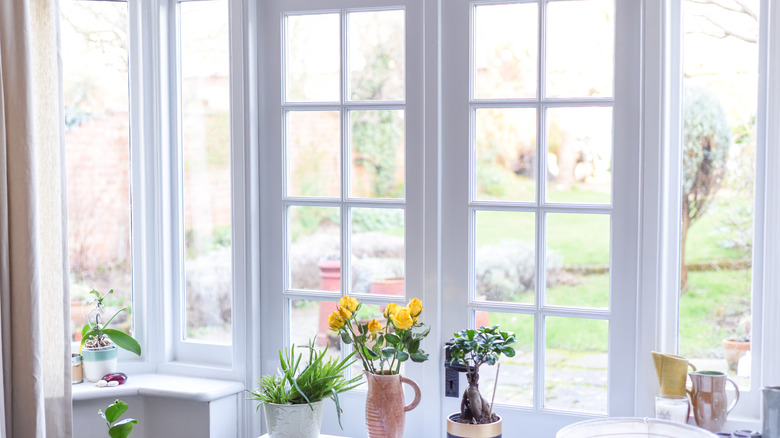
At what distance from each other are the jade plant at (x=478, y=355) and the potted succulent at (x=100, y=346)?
46.3 inches

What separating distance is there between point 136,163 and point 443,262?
1.14 m

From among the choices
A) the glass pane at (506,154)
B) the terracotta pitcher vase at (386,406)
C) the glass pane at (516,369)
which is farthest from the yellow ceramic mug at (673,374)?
the terracotta pitcher vase at (386,406)

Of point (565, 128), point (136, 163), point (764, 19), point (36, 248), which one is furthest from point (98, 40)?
point (764, 19)

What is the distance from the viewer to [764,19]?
7.29ft

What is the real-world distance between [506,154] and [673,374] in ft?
2.66

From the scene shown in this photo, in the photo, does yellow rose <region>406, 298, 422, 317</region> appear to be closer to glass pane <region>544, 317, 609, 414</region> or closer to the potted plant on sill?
the potted plant on sill

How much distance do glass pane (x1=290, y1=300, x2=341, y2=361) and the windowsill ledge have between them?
257 millimetres

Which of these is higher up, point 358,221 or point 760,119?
point 760,119

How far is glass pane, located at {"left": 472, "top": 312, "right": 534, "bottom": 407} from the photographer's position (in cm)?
248

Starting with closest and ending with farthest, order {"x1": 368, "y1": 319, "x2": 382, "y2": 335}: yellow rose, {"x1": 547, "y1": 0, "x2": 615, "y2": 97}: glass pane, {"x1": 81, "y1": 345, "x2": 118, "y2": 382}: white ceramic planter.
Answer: {"x1": 368, "y1": 319, "x2": 382, "y2": 335}: yellow rose
{"x1": 547, "y1": 0, "x2": 615, "y2": 97}: glass pane
{"x1": 81, "y1": 345, "x2": 118, "y2": 382}: white ceramic planter

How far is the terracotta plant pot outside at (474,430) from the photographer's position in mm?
2148

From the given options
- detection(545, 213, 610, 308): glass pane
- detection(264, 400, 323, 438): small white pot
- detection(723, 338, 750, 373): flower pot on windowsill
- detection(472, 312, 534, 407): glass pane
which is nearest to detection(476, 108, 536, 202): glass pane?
detection(545, 213, 610, 308): glass pane

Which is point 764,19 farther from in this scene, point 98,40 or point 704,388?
point 98,40

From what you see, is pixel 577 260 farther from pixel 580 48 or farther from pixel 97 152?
pixel 97 152
